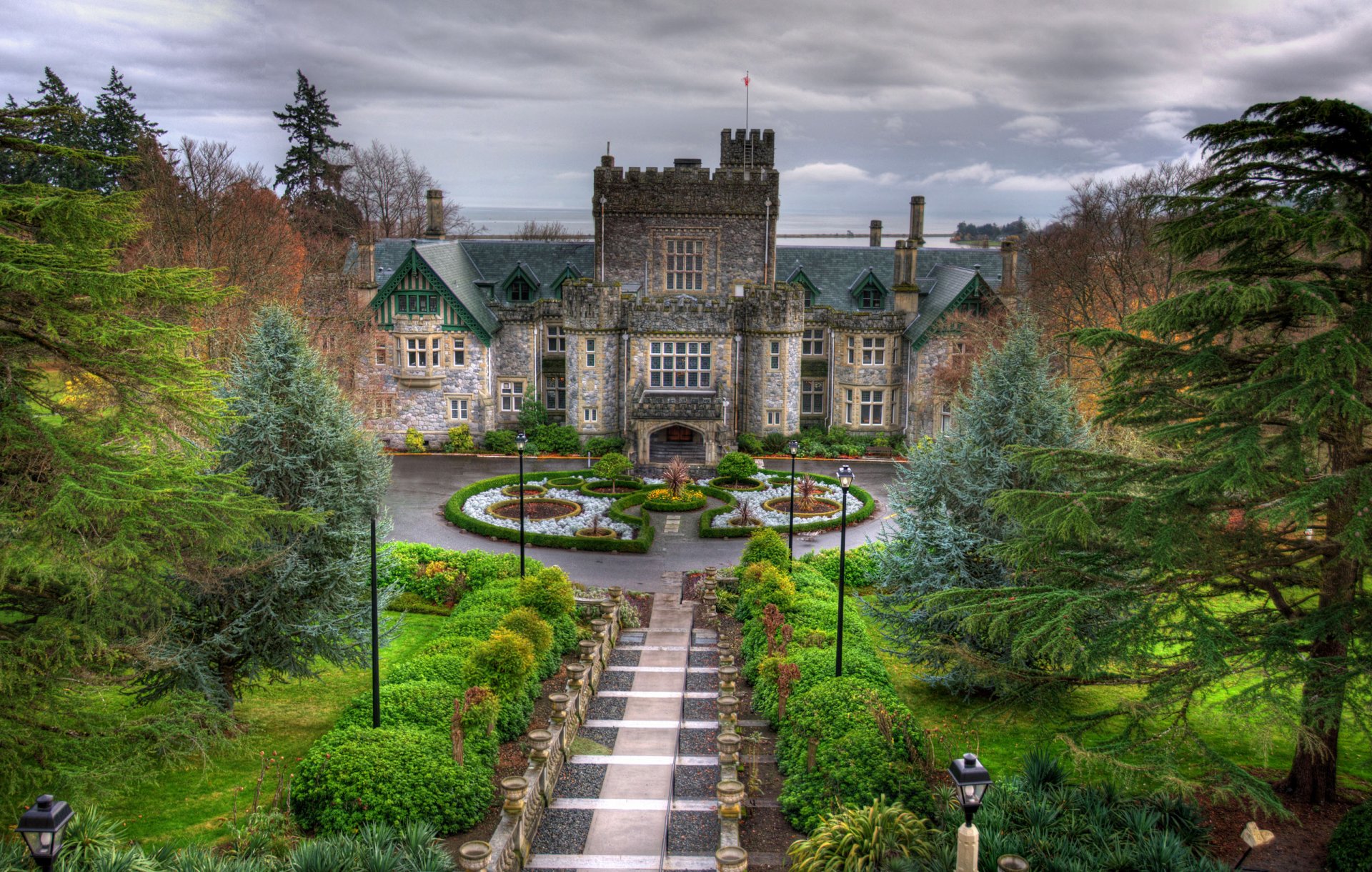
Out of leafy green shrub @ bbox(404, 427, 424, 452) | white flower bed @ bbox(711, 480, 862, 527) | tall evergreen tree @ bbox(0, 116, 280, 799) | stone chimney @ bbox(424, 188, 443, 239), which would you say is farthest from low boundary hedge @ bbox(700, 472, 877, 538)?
stone chimney @ bbox(424, 188, 443, 239)

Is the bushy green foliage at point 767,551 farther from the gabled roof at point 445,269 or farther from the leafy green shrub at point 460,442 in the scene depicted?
the gabled roof at point 445,269

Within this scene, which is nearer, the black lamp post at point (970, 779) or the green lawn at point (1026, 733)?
the black lamp post at point (970, 779)

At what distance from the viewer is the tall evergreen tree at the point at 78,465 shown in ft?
37.4

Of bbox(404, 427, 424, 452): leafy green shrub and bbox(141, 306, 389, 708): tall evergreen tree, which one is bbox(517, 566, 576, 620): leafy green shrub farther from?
bbox(404, 427, 424, 452): leafy green shrub

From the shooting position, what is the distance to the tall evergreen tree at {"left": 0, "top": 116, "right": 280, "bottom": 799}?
37.4ft

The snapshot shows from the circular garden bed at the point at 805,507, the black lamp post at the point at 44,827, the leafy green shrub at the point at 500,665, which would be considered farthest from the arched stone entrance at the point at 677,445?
the black lamp post at the point at 44,827

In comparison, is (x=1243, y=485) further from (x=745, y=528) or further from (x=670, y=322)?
(x=670, y=322)

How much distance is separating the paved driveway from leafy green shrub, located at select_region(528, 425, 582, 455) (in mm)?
2790

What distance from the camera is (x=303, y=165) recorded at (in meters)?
60.4

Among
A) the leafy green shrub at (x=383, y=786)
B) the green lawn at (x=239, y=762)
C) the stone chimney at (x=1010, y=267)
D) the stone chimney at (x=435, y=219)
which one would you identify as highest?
the stone chimney at (x=435, y=219)

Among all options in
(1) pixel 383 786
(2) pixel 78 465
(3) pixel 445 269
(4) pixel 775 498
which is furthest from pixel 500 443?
(2) pixel 78 465

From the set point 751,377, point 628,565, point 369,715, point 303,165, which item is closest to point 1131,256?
point 751,377

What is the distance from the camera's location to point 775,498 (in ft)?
116

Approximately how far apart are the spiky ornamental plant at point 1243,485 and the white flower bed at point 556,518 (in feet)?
64.4
